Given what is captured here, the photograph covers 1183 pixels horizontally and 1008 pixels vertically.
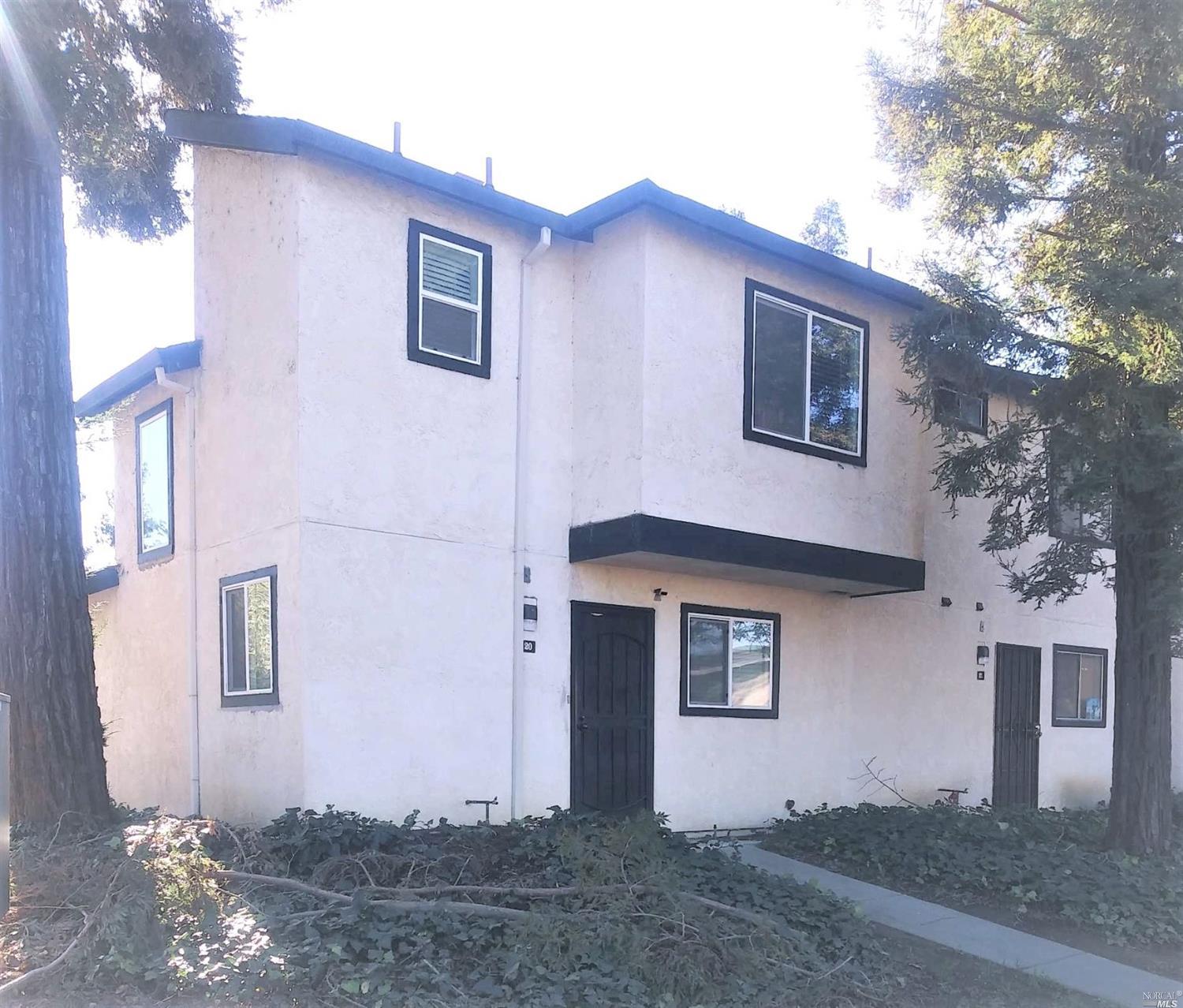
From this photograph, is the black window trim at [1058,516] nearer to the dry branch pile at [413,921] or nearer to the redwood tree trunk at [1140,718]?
the redwood tree trunk at [1140,718]

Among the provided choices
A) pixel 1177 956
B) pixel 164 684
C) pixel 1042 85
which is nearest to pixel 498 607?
pixel 164 684

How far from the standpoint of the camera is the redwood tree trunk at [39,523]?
7402 millimetres

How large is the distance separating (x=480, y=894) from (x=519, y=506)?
3590 mm

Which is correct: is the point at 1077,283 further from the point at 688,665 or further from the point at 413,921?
the point at 413,921

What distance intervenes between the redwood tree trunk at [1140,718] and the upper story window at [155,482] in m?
8.50

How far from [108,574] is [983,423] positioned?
373 inches

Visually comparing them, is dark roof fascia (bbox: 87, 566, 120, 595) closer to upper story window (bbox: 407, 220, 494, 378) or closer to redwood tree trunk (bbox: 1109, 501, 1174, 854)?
upper story window (bbox: 407, 220, 494, 378)

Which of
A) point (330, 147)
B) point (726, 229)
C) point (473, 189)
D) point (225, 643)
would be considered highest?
point (330, 147)

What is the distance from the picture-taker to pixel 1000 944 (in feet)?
23.1

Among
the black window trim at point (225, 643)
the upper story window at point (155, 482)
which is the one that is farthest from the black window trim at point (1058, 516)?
the upper story window at point (155, 482)

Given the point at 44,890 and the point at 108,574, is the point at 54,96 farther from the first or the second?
the point at 44,890

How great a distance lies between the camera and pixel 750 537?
939 centimetres

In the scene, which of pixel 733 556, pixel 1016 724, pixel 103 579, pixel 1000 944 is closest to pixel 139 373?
pixel 103 579

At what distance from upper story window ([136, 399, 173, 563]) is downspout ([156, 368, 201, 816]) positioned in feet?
1.49
